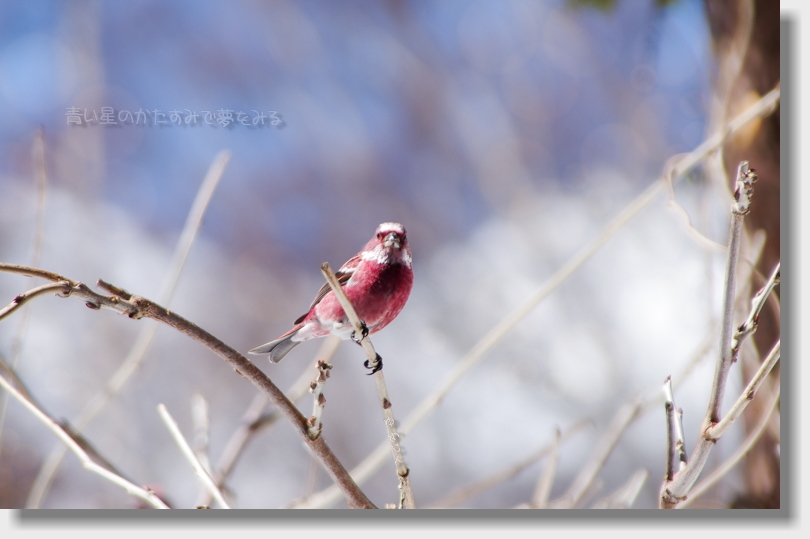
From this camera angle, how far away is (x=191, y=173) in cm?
139

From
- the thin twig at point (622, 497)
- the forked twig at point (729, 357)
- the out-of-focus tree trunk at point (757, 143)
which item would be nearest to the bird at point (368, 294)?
the forked twig at point (729, 357)

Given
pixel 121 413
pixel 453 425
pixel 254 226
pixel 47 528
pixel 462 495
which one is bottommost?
pixel 47 528

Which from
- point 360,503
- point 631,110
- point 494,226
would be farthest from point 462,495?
→ point 631,110

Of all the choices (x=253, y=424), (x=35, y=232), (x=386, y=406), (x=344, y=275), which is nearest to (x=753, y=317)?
(x=386, y=406)

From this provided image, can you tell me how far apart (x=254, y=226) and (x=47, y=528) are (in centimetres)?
79

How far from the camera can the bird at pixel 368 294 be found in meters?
0.91

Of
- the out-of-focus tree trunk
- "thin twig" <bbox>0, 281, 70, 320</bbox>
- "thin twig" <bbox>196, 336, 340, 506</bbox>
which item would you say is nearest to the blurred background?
the out-of-focus tree trunk

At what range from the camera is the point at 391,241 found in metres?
1.00

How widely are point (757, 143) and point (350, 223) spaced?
929 mm

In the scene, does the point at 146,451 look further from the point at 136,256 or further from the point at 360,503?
the point at 360,503

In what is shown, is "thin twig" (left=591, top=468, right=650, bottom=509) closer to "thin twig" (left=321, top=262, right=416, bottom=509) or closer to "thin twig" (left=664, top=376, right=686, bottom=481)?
"thin twig" (left=664, top=376, right=686, bottom=481)

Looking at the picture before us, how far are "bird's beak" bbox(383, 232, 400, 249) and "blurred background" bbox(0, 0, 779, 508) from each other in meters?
0.30

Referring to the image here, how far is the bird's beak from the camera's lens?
100 cm

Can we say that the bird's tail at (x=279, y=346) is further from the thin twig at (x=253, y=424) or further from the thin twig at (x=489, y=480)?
the thin twig at (x=489, y=480)
